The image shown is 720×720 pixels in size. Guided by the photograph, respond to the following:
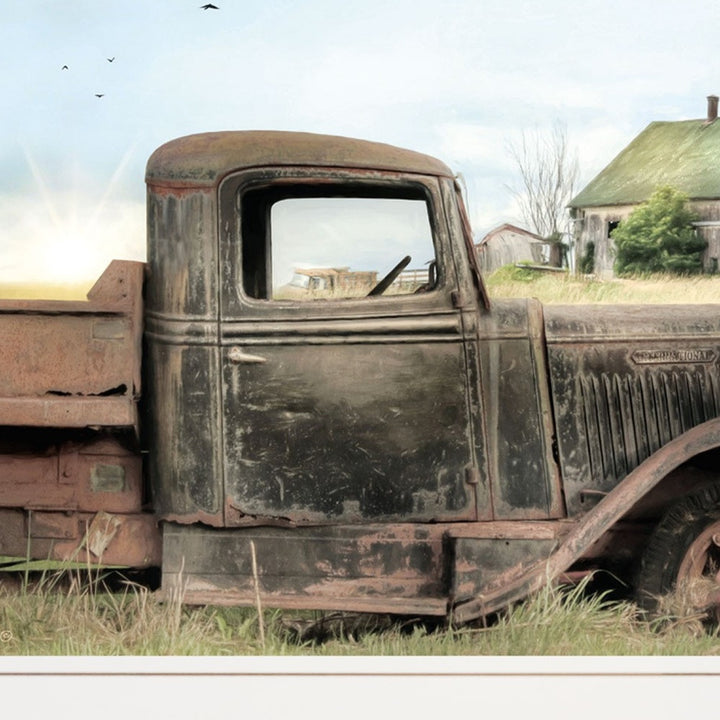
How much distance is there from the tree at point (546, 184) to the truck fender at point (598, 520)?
812 mm

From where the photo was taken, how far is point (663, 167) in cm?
308

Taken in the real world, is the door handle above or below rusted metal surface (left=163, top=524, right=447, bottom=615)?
above

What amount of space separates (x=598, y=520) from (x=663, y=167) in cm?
116

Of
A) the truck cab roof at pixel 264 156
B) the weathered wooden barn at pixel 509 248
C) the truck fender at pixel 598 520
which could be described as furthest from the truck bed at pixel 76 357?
the truck fender at pixel 598 520

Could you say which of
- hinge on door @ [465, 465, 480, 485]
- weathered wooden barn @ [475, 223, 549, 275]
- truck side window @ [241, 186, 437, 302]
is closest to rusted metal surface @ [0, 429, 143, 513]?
truck side window @ [241, 186, 437, 302]

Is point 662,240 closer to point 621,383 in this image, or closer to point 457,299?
A: point 621,383

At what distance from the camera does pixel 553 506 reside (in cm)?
290

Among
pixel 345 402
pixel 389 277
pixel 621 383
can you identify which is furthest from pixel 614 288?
pixel 345 402

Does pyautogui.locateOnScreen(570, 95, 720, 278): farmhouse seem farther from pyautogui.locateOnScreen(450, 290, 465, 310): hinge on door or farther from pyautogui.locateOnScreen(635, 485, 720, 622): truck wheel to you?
pyautogui.locateOnScreen(635, 485, 720, 622): truck wheel

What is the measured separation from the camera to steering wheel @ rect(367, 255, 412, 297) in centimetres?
289

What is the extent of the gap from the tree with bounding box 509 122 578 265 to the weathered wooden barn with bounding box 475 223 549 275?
0.04 metres

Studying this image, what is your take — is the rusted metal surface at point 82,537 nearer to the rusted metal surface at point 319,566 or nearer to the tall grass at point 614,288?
the rusted metal surface at point 319,566

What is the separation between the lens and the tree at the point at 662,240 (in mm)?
3072

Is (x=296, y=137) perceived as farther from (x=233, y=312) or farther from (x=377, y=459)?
(x=377, y=459)
